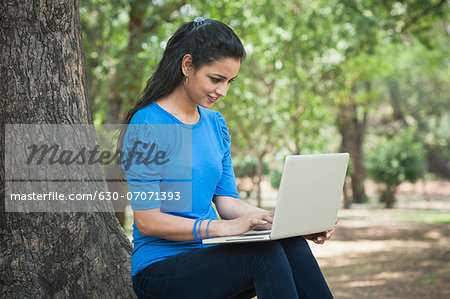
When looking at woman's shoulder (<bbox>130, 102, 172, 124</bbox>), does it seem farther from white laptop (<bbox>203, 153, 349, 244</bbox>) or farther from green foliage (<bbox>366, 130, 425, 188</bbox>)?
green foliage (<bbox>366, 130, 425, 188</bbox>)

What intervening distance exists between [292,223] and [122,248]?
986mm

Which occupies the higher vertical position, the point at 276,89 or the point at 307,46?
the point at 307,46

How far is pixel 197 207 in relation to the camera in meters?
2.40

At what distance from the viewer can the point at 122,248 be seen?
2.73 m

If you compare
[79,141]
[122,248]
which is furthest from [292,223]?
[79,141]

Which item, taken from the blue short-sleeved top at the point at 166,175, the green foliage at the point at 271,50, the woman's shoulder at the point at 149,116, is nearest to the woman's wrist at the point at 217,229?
the blue short-sleeved top at the point at 166,175

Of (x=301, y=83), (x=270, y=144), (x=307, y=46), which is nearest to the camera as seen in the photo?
(x=307, y=46)

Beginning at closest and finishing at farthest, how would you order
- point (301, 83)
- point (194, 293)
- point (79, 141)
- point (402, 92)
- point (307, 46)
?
point (194, 293) → point (79, 141) → point (307, 46) → point (301, 83) → point (402, 92)

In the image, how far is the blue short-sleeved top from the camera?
7.25 feet

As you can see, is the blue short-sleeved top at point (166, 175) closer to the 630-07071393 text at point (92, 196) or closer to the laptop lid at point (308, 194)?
the 630-07071393 text at point (92, 196)

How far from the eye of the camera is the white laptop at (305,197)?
6.78 feet

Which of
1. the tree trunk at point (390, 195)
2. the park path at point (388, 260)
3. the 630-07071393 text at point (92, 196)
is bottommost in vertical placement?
the tree trunk at point (390, 195)

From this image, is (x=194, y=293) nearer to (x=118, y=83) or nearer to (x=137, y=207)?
(x=137, y=207)

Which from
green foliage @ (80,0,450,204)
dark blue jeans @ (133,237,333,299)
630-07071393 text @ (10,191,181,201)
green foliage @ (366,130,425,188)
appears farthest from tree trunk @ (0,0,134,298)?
green foliage @ (366,130,425,188)
